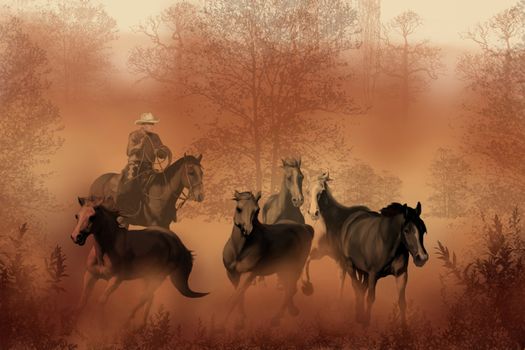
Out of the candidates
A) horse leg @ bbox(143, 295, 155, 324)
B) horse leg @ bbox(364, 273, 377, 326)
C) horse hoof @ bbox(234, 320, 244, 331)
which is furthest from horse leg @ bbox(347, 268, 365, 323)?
horse leg @ bbox(143, 295, 155, 324)

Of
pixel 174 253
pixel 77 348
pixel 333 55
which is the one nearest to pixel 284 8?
pixel 333 55

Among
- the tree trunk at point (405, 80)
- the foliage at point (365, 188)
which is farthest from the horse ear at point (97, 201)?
the tree trunk at point (405, 80)

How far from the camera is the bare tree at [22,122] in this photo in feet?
71.9

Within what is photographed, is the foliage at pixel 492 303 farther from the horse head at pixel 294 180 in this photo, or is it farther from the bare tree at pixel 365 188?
the bare tree at pixel 365 188

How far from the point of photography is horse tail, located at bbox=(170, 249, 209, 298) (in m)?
15.3

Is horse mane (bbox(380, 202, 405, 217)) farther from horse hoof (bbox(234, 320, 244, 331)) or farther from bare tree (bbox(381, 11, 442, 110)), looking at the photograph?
bare tree (bbox(381, 11, 442, 110))

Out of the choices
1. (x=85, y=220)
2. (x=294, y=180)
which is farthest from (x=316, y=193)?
(x=85, y=220)

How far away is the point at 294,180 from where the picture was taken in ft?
56.2

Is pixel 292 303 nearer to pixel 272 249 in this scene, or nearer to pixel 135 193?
pixel 272 249

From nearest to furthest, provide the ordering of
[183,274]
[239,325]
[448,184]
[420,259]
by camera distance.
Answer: [420,259], [239,325], [183,274], [448,184]

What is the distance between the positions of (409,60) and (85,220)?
1649 cm

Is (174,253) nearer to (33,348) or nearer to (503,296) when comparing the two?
(33,348)

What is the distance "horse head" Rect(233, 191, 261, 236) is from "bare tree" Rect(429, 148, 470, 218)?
39.3ft

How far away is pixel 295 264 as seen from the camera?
15789mm
